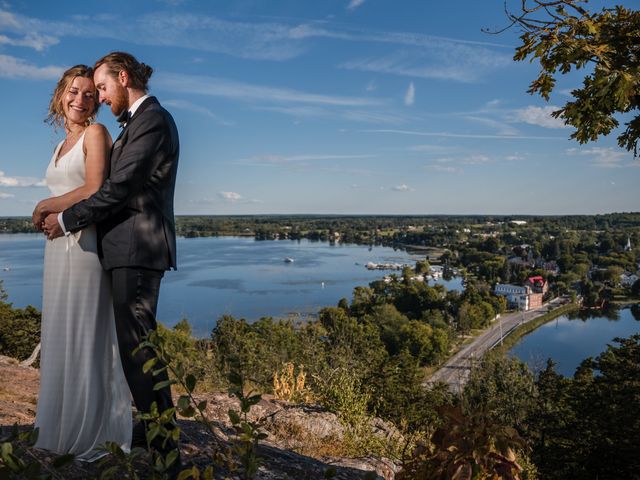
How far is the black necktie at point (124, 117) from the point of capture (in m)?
2.03

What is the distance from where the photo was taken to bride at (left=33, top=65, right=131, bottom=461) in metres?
1.99

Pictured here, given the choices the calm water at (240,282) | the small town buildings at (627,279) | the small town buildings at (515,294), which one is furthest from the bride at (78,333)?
the small town buildings at (627,279)

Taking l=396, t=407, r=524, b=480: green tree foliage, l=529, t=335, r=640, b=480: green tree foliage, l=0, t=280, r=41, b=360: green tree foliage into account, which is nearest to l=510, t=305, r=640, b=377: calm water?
l=529, t=335, r=640, b=480: green tree foliage

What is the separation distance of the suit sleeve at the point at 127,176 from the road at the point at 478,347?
27.7 metres

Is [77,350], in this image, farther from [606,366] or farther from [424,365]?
[424,365]

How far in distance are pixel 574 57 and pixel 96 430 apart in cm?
291

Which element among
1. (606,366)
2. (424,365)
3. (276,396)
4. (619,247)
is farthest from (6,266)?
(619,247)

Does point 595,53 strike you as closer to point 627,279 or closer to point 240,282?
point 240,282

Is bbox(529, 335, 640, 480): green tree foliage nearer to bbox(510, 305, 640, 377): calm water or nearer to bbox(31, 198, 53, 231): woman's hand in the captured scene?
bbox(31, 198, 53, 231): woman's hand

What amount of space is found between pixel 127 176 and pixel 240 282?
5700 centimetres

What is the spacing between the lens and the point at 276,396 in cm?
479

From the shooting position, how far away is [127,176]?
5.98ft

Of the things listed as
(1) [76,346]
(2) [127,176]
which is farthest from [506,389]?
(2) [127,176]

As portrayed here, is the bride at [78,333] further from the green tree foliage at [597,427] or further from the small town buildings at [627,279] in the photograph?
the small town buildings at [627,279]
